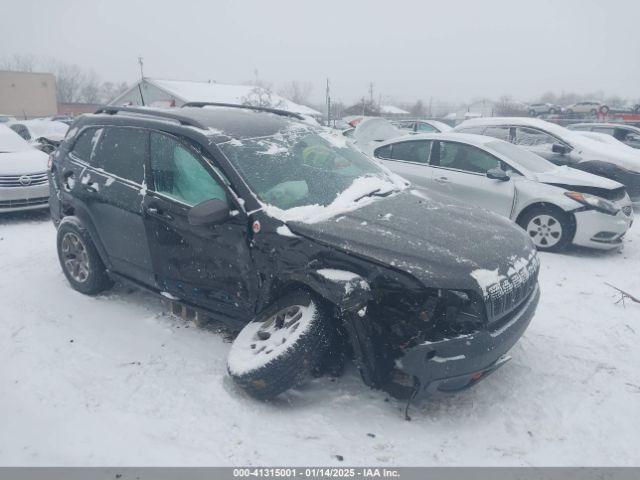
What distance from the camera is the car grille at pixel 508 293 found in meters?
2.71

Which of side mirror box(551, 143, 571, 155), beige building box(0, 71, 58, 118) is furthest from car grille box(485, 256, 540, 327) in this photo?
beige building box(0, 71, 58, 118)

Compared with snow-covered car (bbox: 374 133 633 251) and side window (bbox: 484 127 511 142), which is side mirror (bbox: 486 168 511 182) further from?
side window (bbox: 484 127 511 142)

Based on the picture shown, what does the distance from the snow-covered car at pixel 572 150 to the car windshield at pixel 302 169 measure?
569 cm

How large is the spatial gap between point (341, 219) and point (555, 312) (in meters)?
2.61

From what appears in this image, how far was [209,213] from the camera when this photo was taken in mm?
3053

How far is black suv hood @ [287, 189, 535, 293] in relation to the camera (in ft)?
8.77

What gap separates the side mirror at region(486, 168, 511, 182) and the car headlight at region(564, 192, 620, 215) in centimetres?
79

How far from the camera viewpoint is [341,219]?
310 centimetres

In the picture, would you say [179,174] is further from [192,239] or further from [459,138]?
[459,138]

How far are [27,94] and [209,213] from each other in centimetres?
7005

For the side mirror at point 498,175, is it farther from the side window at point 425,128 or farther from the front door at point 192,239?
the side window at point 425,128

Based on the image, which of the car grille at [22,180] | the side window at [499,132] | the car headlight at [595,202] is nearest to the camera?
the car headlight at [595,202]

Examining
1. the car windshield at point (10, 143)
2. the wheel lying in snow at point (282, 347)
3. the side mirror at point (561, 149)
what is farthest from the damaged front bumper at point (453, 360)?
the car windshield at point (10, 143)

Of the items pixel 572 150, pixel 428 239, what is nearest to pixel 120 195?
pixel 428 239
